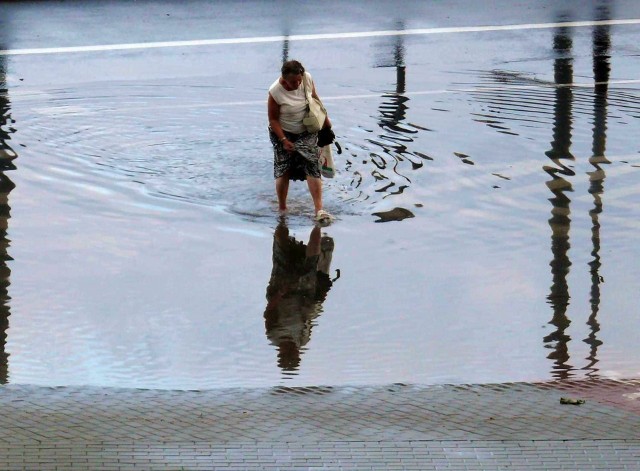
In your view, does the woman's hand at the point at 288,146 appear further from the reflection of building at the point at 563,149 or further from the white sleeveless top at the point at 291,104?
the reflection of building at the point at 563,149

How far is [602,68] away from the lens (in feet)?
57.1

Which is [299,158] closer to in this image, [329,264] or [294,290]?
[329,264]

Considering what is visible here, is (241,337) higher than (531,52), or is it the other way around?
(531,52)

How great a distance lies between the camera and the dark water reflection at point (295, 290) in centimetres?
852

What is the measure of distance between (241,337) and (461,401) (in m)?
1.81

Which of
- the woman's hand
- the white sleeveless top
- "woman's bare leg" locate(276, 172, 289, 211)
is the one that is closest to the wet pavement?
"woman's bare leg" locate(276, 172, 289, 211)

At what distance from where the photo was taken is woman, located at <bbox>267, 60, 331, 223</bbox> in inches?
440

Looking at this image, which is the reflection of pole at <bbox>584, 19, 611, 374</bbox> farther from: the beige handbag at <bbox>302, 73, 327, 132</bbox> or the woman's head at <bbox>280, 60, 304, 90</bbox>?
the woman's head at <bbox>280, 60, 304, 90</bbox>

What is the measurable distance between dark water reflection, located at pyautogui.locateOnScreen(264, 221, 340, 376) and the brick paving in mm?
945

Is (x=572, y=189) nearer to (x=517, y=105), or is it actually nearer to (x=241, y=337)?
(x=517, y=105)

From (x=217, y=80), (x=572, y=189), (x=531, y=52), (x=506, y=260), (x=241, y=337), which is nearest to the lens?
(x=241, y=337)

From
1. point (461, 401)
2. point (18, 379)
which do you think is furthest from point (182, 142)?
point (461, 401)

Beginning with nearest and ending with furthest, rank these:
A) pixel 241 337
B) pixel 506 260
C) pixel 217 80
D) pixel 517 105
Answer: pixel 241 337 < pixel 506 260 < pixel 517 105 < pixel 217 80

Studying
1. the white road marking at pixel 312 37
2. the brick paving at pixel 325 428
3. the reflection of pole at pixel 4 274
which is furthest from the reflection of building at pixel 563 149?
the reflection of pole at pixel 4 274
